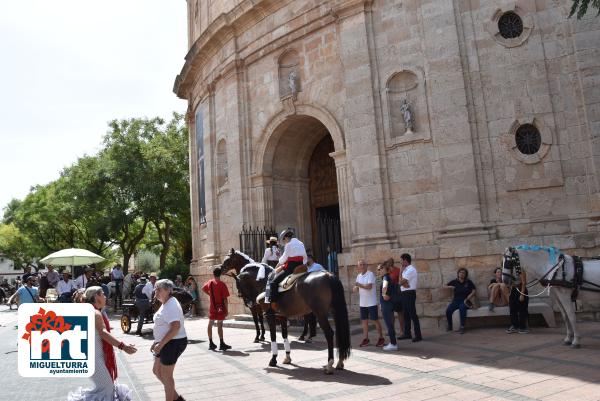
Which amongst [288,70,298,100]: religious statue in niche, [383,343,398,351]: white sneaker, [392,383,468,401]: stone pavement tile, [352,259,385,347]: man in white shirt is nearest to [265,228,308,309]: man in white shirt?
[352,259,385,347]: man in white shirt

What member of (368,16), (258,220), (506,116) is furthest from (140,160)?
(506,116)

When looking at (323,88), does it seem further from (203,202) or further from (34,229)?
(34,229)

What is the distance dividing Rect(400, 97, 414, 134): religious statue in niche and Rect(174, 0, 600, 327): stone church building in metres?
0.03

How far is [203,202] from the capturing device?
1981 centimetres

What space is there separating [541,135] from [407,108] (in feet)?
10.7

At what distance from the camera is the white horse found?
8.05 m

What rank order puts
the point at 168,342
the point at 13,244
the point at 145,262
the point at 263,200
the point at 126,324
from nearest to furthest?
the point at 168,342, the point at 126,324, the point at 263,200, the point at 13,244, the point at 145,262

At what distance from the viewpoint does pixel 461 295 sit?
10.4 meters

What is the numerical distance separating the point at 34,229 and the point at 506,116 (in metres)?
40.7

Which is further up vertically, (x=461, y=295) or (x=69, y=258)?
(x=69, y=258)

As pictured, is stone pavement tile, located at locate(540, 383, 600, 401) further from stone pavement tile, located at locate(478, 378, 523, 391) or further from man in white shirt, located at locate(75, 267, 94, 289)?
man in white shirt, located at locate(75, 267, 94, 289)

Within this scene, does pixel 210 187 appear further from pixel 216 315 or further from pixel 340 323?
pixel 340 323

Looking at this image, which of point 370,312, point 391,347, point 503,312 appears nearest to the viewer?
point 391,347

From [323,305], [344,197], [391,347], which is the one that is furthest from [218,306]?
[344,197]
